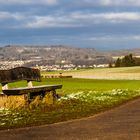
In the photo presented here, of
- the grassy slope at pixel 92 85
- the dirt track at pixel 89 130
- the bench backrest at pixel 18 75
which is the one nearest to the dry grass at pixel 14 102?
the bench backrest at pixel 18 75

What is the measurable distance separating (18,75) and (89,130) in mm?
8499

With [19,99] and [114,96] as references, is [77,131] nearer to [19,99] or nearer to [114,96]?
[19,99]

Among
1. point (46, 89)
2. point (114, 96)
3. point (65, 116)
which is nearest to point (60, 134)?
point (65, 116)

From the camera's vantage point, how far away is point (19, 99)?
18953mm

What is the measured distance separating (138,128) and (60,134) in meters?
2.20

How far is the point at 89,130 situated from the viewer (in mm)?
13109

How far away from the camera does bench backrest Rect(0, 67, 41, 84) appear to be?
2012 cm

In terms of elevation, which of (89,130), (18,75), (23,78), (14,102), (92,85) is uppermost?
(18,75)

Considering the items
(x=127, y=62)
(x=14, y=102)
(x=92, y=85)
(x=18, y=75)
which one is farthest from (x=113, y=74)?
(x=14, y=102)

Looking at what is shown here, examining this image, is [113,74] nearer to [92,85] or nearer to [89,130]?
[92,85]

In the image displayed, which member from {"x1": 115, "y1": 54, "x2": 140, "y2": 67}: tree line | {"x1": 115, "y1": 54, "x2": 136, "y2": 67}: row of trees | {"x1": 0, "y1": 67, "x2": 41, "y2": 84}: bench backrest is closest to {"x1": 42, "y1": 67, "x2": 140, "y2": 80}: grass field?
{"x1": 115, "y1": 54, "x2": 136, "y2": 67}: row of trees

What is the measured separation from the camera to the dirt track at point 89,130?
12086 millimetres

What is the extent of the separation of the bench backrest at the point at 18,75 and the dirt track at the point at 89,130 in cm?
541

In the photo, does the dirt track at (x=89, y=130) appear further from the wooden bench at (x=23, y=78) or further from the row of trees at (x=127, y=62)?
the row of trees at (x=127, y=62)
